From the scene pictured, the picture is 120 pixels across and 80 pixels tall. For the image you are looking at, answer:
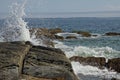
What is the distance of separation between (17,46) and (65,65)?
1.79 metres

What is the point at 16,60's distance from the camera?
1125 cm

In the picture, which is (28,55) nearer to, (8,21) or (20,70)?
(20,70)

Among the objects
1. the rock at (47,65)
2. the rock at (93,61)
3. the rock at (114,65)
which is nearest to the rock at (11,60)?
the rock at (47,65)

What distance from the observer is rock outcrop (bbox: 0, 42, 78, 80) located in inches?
427

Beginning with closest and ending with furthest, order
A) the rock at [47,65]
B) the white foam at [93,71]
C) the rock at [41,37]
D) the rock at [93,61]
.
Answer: the rock at [47,65], the white foam at [93,71], the rock at [93,61], the rock at [41,37]

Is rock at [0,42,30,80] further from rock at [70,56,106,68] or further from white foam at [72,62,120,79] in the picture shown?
rock at [70,56,106,68]

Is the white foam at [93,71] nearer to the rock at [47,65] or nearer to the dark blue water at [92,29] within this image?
the rock at [47,65]

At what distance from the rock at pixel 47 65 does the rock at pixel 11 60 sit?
0.75ft

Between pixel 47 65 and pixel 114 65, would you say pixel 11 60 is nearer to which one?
pixel 47 65

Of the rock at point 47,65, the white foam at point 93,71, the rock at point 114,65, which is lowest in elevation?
the white foam at point 93,71

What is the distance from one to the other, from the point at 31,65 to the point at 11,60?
64 cm

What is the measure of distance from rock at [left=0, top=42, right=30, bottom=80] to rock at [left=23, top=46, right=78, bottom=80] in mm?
228

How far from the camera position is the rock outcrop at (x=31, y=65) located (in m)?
10.8

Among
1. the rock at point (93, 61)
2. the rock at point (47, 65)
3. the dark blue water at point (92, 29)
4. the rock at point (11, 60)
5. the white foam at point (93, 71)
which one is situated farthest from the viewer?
the dark blue water at point (92, 29)
